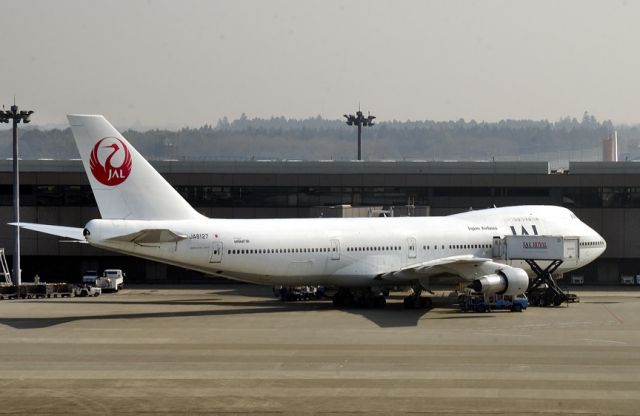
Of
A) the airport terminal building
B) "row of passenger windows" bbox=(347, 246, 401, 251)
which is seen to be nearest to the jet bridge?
"row of passenger windows" bbox=(347, 246, 401, 251)

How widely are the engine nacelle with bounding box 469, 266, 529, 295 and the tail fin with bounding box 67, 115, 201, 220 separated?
15.9m

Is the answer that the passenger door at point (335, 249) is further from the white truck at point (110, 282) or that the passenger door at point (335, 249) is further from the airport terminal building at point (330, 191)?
the airport terminal building at point (330, 191)

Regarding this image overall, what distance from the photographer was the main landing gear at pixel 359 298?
53.2 metres

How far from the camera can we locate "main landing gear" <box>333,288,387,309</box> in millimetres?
53219

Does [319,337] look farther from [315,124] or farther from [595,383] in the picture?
[315,124]

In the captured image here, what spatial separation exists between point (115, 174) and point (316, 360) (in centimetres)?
1664

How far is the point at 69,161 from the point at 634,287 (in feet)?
136

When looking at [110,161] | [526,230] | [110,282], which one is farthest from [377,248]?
[110,282]

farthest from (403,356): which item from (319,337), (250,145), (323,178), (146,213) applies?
(250,145)

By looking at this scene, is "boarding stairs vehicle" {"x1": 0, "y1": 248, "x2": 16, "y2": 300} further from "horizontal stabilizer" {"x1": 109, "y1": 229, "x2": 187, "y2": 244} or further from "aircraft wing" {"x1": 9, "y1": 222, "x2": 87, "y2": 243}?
"horizontal stabilizer" {"x1": 109, "y1": 229, "x2": 187, "y2": 244}

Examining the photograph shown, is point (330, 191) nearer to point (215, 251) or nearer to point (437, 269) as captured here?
point (437, 269)

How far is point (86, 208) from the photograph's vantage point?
7281 centimetres

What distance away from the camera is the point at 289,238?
50.6m

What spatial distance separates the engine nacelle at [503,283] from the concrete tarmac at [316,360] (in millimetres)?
1186
